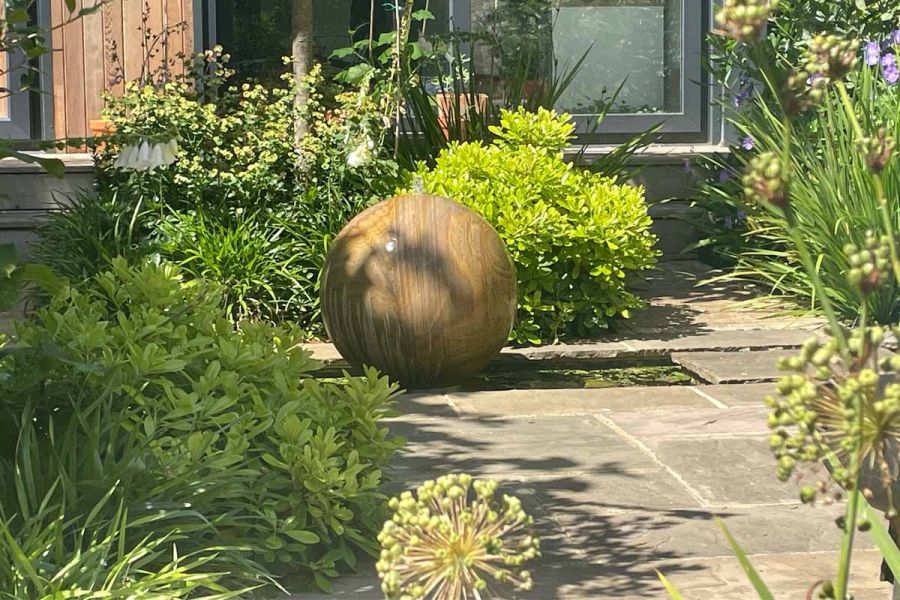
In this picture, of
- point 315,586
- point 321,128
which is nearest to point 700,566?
point 315,586

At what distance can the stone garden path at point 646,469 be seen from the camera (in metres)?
3.75

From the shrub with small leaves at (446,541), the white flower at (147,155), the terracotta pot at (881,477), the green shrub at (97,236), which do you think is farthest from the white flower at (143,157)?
the shrub with small leaves at (446,541)

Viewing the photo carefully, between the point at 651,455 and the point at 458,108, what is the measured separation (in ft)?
12.0

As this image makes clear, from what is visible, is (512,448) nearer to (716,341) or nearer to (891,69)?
(716,341)

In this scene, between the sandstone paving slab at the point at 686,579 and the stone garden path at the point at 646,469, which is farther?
the stone garden path at the point at 646,469

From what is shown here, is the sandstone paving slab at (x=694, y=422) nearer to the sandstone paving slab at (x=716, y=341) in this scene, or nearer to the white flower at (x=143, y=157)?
the sandstone paving slab at (x=716, y=341)

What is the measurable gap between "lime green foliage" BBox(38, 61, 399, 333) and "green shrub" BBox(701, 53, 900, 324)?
2.24 metres

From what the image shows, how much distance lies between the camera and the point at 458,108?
27.0 ft

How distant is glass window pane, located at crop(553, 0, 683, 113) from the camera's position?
1132 centimetres

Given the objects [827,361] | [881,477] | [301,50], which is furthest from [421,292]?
[827,361]

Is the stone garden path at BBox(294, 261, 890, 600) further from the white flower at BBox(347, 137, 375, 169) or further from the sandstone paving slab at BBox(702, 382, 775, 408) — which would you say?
the white flower at BBox(347, 137, 375, 169)

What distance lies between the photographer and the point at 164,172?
26.1 feet

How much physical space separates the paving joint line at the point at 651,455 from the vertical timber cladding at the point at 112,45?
5486 mm

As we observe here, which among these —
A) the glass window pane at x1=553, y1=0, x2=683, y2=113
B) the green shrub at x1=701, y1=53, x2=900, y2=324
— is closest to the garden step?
the green shrub at x1=701, y1=53, x2=900, y2=324
